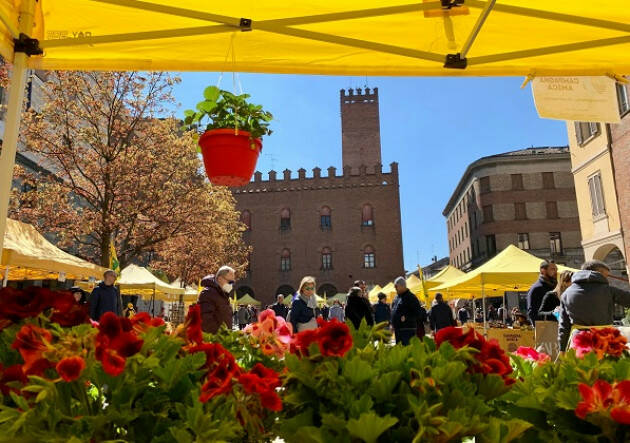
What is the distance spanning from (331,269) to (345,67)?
40934mm

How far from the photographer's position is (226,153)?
271cm

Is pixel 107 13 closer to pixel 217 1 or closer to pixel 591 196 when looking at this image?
pixel 217 1

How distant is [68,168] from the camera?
14141 mm

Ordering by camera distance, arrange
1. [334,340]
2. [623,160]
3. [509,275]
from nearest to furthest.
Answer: [334,340], [509,275], [623,160]

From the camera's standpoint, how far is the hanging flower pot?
2701 millimetres

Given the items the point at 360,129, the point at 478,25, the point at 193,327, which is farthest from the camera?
the point at 360,129

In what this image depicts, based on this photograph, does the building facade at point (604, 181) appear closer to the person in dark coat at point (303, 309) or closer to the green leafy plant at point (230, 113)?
the person in dark coat at point (303, 309)

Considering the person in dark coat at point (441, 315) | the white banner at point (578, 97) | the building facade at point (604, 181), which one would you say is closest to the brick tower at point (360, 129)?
the building facade at point (604, 181)

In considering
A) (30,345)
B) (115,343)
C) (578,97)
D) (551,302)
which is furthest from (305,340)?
(551,302)

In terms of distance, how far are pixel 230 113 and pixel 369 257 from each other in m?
41.3

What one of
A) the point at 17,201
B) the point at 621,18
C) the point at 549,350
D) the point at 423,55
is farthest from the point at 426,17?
the point at 17,201

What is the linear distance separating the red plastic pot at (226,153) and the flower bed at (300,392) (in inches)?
54.0

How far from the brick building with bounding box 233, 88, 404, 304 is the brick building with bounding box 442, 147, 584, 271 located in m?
7.96

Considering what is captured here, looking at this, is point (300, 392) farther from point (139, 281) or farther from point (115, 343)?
point (139, 281)
